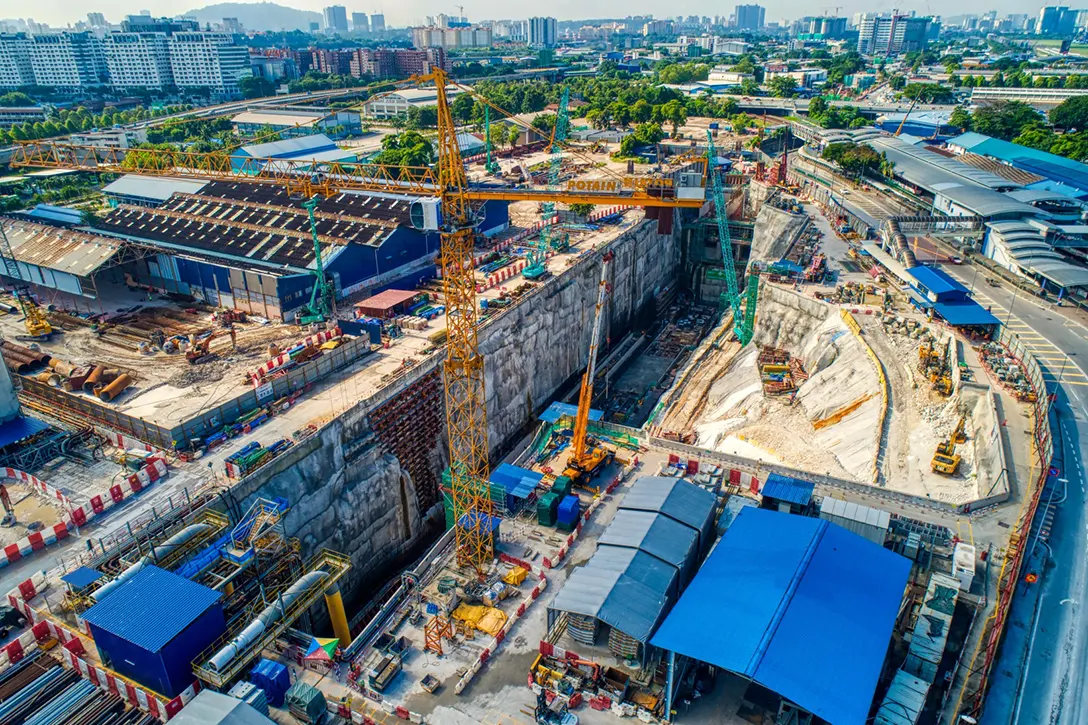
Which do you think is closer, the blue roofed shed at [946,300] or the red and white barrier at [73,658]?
the red and white barrier at [73,658]

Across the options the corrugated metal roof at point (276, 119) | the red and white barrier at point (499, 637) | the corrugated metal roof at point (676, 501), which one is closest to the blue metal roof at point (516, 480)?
the red and white barrier at point (499, 637)

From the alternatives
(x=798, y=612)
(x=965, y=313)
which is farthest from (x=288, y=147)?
(x=798, y=612)

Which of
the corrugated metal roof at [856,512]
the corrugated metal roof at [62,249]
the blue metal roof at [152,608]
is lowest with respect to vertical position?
the corrugated metal roof at [856,512]

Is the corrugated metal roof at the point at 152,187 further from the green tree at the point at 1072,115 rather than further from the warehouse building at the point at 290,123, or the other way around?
the green tree at the point at 1072,115

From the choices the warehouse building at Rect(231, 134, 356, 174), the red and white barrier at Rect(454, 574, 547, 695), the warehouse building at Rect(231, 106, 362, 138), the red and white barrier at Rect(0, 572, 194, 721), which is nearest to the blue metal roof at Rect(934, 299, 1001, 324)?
the red and white barrier at Rect(454, 574, 547, 695)

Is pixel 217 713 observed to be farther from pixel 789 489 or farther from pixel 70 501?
pixel 789 489

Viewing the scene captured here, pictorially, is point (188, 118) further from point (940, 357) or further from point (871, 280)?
point (940, 357)

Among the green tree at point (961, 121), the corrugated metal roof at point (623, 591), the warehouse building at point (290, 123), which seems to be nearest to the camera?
the corrugated metal roof at point (623, 591)
